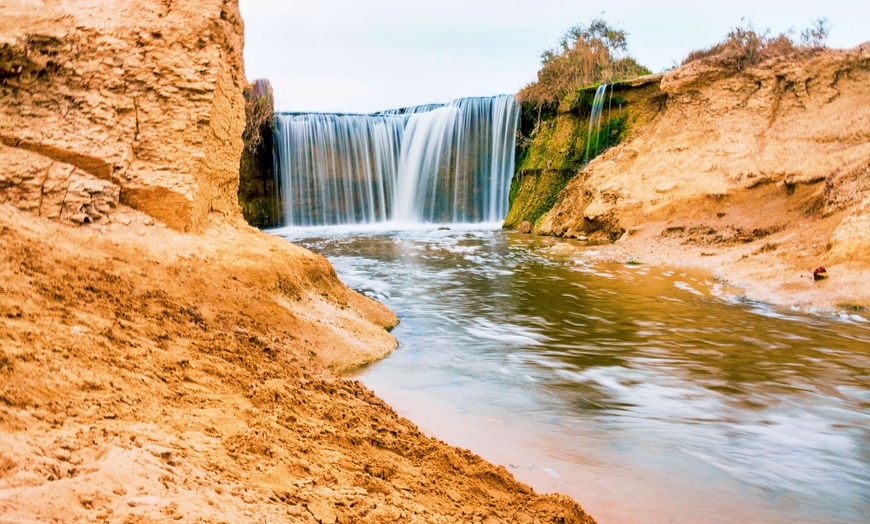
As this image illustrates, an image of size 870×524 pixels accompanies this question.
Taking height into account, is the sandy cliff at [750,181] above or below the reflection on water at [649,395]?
above

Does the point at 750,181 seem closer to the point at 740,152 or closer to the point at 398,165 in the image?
the point at 740,152

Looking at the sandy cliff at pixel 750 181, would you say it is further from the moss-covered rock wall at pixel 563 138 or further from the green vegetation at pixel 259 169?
the green vegetation at pixel 259 169

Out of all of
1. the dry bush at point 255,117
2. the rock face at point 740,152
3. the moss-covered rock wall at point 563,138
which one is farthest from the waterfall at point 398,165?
the rock face at point 740,152

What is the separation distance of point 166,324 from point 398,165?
18.0m

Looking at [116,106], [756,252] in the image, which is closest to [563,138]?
[756,252]

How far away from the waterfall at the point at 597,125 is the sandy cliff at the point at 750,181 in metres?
0.62

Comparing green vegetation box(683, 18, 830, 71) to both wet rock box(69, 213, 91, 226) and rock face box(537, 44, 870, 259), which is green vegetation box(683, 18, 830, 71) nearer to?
rock face box(537, 44, 870, 259)

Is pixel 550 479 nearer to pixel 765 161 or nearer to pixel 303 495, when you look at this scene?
pixel 303 495

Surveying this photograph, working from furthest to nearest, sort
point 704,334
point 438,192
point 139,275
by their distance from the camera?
1. point 438,192
2. point 704,334
3. point 139,275

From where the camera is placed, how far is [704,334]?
5.34 metres

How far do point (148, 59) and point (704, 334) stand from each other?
4.86 m

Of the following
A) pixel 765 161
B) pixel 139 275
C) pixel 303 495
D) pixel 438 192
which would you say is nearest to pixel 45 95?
pixel 139 275

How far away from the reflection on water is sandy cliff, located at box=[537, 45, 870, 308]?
1.24m

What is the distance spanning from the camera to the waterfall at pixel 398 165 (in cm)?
1944
